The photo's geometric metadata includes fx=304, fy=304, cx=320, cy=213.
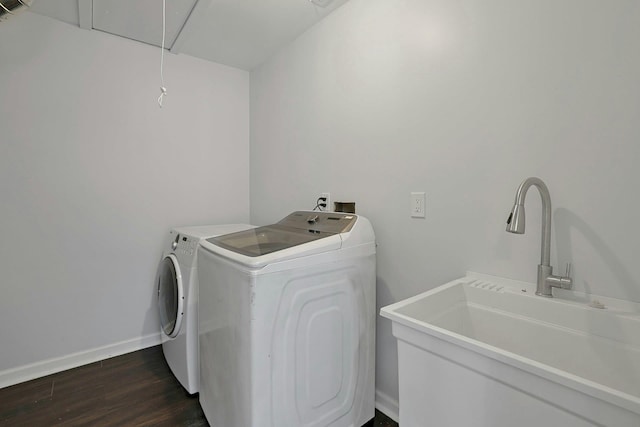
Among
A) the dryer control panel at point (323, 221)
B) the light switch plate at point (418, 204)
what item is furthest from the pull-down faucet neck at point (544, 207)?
the dryer control panel at point (323, 221)

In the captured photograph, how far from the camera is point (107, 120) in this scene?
84.4 inches

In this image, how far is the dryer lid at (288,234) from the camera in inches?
51.5

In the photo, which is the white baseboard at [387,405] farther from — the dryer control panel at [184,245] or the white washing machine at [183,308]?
the dryer control panel at [184,245]

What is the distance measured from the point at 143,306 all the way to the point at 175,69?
6.14 ft

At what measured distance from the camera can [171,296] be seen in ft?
6.31

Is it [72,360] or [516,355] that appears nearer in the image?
[516,355]

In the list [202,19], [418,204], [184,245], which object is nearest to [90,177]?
[184,245]

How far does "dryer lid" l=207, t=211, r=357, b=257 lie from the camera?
4.29ft

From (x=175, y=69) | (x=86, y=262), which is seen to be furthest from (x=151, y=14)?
(x=86, y=262)

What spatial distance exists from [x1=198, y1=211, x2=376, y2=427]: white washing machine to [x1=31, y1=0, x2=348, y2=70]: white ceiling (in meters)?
1.34

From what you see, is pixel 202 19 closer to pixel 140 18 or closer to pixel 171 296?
pixel 140 18

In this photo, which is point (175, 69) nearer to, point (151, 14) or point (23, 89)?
point (151, 14)

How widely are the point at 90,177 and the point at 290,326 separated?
186 centimetres

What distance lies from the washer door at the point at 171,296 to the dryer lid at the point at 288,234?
49cm
